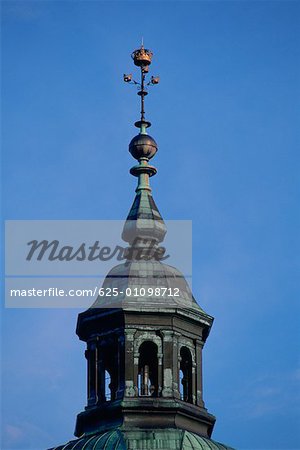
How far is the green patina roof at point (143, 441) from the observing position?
95.3m

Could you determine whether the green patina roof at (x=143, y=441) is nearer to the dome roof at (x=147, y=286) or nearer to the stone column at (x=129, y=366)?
the stone column at (x=129, y=366)

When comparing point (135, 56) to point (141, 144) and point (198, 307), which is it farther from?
point (198, 307)

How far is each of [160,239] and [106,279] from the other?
9.30 feet

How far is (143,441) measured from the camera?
314 feet

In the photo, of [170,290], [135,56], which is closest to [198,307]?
[170,290]

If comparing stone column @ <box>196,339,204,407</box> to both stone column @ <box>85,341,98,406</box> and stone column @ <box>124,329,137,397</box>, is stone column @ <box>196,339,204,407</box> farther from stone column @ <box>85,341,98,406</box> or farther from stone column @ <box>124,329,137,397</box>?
stone column @ <box>85,341,98,406</box>

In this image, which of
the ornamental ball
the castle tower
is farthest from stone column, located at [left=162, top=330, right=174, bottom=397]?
the ornamental ball

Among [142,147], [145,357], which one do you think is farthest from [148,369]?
[142,147]

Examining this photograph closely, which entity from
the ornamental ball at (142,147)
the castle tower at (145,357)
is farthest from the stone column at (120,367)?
the ornamental ball at (142,147)

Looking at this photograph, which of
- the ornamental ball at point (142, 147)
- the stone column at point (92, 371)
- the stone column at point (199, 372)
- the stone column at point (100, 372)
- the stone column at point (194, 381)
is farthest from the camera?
the ornamental ball at point (142, 147)

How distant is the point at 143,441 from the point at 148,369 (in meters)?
4.47

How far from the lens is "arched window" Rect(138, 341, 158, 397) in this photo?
322 feet

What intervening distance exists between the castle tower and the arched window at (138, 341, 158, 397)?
0.13 feet

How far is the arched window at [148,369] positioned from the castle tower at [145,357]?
39 mm
